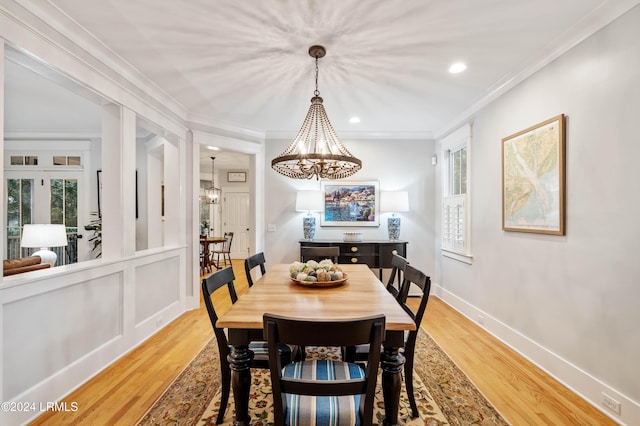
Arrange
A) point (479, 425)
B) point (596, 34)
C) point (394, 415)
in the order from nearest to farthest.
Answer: point (394, 415) < point (479, 425) < point (596, 34)

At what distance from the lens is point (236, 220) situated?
8930 mm

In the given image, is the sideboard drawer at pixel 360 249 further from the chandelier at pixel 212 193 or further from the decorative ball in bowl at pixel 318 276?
the chandelier at pixel 212 193

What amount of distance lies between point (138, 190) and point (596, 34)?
5.55 metres

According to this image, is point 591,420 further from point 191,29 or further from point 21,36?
point 21,36

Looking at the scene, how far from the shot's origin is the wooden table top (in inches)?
62.1

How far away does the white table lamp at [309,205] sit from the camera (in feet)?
15.5

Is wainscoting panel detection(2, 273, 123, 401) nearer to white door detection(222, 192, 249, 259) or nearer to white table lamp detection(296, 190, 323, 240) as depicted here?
white table lamp detection(296, 190, 323, 240)

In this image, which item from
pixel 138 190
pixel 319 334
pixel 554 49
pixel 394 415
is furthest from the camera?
pixel 138 190

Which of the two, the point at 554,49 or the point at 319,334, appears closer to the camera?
the point at 319,334

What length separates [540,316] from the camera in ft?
8.66

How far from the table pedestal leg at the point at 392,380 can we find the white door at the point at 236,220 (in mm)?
7667

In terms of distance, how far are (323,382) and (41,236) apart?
11.6ft

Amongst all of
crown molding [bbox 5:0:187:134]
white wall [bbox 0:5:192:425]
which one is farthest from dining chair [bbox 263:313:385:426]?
crown molding [bbox 5:0:187:134]

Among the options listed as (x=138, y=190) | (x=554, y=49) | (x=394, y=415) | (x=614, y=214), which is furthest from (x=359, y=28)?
(x=138, y=190)
